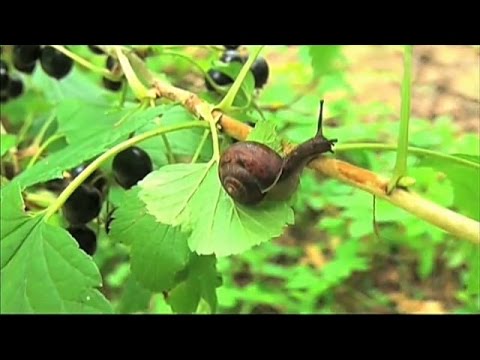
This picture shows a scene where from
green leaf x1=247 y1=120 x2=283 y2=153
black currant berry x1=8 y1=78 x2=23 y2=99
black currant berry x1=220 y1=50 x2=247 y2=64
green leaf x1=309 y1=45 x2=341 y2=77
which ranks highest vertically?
green leaf x1=309 y1=45 x2=341 y2=77

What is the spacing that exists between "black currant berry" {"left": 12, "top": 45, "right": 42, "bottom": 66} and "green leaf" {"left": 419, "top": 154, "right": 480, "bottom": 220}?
0.57 m

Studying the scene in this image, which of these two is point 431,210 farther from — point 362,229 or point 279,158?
point 362,229

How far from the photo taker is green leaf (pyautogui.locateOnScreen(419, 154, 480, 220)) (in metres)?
0.87

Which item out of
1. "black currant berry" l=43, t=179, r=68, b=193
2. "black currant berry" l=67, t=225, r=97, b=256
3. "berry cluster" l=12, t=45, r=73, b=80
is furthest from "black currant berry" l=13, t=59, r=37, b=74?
"black currant berry" l=67, t=225, r=97, b=256

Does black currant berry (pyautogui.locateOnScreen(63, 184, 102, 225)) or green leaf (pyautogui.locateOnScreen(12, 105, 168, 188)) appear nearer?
green leaf (pyautogui.locateOnScreen(12, 105, 168, 188))

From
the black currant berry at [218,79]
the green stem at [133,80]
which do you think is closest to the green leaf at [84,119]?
the green stem at [133,80]

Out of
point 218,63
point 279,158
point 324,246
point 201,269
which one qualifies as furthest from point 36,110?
point 324,246

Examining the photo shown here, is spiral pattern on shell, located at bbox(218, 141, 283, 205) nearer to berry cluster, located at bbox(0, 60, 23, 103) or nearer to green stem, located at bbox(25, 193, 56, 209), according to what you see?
green stem, located at bbox(25, 193, 56, 209)

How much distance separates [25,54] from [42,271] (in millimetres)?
604

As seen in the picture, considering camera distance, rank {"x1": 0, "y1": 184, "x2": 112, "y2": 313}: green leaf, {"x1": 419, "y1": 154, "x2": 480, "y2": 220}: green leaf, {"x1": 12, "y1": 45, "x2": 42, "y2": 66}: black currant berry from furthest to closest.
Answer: {"x1": 12, "y1": 45, "x2": 42, "y2": 66}: black currant berry < {"x1": 419, "y1": 154, "x2": 480, "y2": 220}: green leaf < {"x1": 0, "y1": 184, "x2": 112, "y2": 313}: green leaf

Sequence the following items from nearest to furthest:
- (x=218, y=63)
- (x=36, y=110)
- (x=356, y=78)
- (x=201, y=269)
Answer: (x=201, y=269) → (x=218, y=63) → (x=36, y=110) → (x=356, y=78)

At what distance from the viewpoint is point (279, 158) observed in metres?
0.69

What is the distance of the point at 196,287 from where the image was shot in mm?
930
